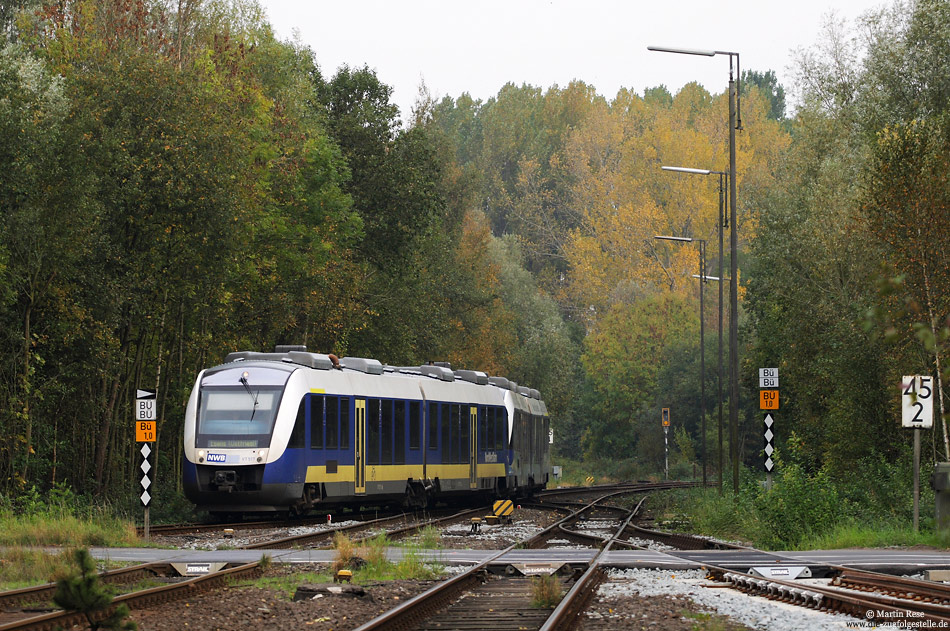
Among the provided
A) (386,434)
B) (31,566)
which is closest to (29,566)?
(31,566)

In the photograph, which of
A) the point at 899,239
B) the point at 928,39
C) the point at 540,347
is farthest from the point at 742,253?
the point at 899,239

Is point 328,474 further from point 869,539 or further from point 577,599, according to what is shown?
point 577,599

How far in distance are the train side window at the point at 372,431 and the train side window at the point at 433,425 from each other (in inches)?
117

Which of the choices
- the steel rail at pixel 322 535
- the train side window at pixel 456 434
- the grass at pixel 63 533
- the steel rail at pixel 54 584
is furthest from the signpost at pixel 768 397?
the steel rail at pixel 54 584

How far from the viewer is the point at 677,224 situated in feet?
301

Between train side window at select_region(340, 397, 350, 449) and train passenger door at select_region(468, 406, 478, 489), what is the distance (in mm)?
7152

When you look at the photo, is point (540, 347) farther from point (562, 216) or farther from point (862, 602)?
point (862, 602)

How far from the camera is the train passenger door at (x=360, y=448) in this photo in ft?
91.2

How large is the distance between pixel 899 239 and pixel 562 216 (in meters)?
87.1

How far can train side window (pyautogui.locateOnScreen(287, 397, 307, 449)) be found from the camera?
25.2 metres

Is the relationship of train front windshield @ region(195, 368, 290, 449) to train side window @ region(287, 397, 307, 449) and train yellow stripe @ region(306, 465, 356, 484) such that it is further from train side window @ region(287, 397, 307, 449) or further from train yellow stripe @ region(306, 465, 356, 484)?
train yellow stripe @ region(306, 465, 356, 484)

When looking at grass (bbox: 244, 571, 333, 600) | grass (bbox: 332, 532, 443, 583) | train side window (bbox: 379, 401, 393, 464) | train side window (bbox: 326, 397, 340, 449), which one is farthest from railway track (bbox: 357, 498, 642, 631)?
train side window (bbox: 379, 401, 393, 464)

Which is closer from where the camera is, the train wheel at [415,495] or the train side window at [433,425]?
the train wheel at [415,495]

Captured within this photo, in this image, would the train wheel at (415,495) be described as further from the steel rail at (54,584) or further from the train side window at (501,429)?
the steel rail at (54,584)
